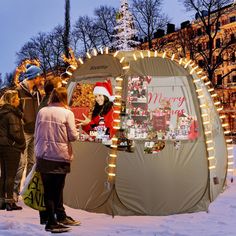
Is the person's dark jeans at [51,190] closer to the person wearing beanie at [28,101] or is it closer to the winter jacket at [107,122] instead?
the winter jacket at [107,122]

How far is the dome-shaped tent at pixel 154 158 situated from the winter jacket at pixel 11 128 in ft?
3.01

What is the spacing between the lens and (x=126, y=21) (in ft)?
65.0

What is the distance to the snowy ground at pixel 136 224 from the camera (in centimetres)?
611

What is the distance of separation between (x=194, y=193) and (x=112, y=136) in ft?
5.04

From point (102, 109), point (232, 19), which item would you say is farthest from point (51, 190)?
point (232, 19)

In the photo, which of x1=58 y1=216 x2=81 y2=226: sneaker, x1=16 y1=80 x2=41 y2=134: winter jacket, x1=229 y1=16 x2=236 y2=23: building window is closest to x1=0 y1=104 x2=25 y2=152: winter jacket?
x1=16 y1=80 x2=41 y2=134: winter jacket

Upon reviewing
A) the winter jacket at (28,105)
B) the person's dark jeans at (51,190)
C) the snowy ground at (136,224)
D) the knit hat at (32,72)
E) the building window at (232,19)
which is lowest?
the snowy ground at (136,224)

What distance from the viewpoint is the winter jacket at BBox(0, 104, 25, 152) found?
7.64 m

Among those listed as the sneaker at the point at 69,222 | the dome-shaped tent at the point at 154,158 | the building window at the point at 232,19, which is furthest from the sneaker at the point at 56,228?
the building window at the point at 232,19

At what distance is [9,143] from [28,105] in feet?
3.04

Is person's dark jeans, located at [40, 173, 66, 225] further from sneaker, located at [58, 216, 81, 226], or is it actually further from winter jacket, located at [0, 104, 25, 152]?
winter jacket, located at [0, 104, 25, 152]

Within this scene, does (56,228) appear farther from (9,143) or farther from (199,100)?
(199,100)

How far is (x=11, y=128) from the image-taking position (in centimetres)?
764

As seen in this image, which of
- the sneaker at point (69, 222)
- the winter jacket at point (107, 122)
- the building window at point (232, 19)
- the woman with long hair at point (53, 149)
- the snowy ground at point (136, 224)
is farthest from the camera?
the building window at point (232, 19)
